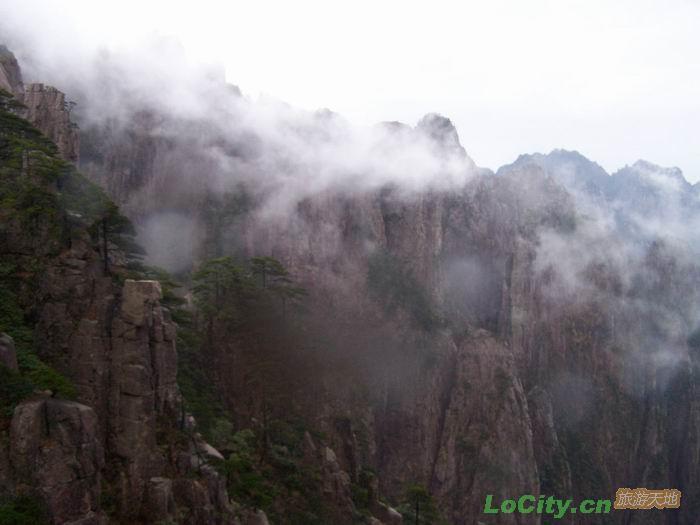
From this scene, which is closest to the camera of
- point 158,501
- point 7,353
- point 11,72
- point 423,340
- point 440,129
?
point 7,353

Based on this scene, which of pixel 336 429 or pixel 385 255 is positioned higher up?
pixel 385 255

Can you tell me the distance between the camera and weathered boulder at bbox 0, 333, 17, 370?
43.9ft

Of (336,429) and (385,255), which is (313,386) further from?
(385,255)

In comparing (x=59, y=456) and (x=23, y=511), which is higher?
(x=59, y=456)

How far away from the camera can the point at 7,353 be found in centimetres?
1351

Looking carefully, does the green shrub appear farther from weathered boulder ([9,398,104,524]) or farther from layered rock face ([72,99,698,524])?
layered rock face ([72,99,698,524])

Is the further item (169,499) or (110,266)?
(110,266)

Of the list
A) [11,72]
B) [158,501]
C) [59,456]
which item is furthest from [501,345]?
[11,72]

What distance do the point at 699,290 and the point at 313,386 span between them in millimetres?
58841

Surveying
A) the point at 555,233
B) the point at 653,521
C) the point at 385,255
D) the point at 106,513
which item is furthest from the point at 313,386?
the point at 653,521

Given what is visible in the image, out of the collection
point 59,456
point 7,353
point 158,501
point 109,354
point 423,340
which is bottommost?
point 423,340

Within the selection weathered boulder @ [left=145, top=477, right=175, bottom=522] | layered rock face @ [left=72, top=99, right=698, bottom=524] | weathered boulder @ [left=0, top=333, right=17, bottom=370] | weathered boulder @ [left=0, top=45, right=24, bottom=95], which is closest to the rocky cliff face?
weathered boulder @ [left=145, top=477, right=175, bottom=522]

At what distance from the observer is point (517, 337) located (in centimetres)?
5444

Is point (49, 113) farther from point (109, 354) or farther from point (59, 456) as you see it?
point (59, 456)
